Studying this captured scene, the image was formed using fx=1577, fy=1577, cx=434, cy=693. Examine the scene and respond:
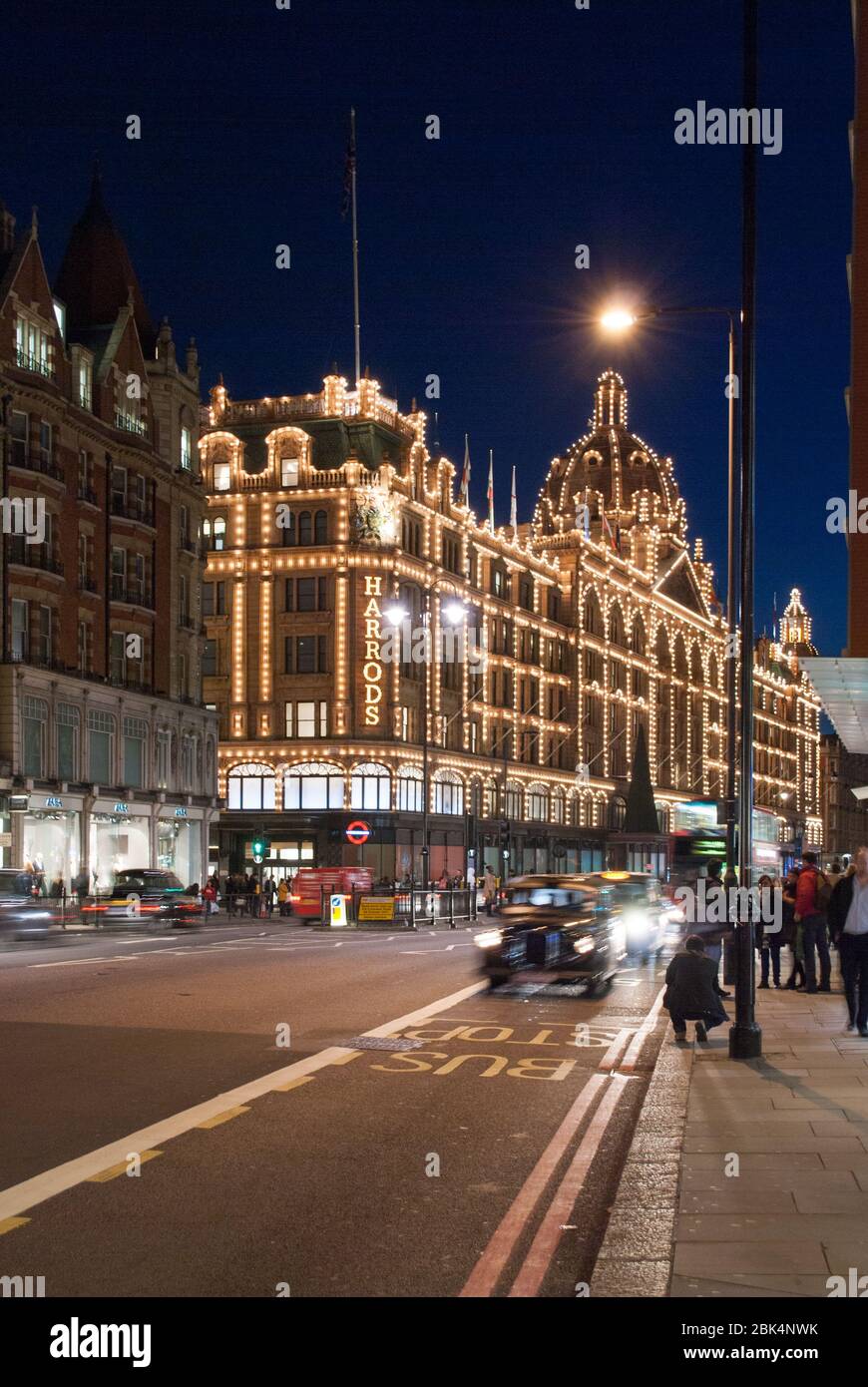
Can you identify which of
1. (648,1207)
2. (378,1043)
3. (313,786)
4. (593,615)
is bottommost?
(378,1043)

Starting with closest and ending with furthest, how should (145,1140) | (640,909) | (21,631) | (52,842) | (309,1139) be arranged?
(145,1140)
(309,1139)
(640,909)
(21,631)
(52,842)

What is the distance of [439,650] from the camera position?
80.5 metres

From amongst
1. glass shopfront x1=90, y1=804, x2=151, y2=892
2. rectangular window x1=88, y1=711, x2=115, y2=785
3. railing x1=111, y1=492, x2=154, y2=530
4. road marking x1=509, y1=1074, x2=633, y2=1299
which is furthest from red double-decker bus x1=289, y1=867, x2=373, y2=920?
road marking x1=509, y1=1074, x2=633, y2=1299

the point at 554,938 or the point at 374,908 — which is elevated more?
the point at 554,938

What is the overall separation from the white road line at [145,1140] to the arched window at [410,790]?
58.7m

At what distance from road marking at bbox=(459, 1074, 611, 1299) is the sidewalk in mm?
506

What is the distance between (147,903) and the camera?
4612 centimetres

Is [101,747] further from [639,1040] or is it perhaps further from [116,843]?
[639,1040]

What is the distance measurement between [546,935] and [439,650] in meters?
58.5

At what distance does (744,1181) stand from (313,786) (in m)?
65.6

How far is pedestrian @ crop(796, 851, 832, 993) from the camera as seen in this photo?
21.8 metres

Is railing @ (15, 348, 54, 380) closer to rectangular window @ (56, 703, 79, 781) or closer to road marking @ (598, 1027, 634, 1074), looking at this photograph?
rectangular window @ (56, 703, 79, 781)

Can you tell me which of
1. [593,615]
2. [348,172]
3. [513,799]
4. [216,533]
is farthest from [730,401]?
[593,615]

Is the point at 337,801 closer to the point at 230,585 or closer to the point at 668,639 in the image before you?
the point at 230,585
